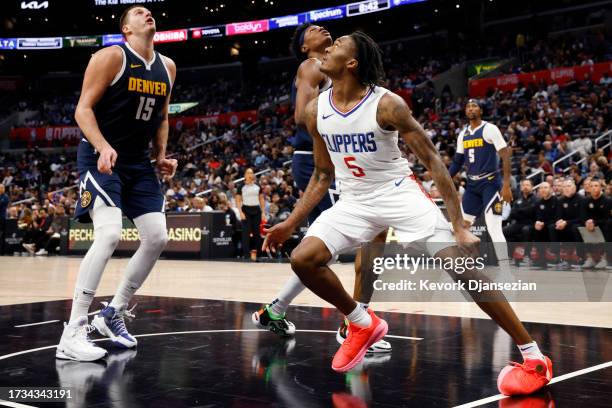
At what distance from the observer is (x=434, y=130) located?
18906 millimetres

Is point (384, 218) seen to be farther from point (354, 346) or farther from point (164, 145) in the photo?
point (164, 145)

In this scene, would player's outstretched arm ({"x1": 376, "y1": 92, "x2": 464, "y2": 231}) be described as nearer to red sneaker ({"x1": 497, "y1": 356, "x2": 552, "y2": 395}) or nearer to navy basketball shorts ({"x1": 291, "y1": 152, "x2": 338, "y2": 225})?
red sneaker ({"x1": 497, "y1": 356, "x2": 552, "y2": 395})

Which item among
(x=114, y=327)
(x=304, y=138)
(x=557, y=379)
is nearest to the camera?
(x=557, y=379)

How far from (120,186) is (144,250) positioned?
0.43m

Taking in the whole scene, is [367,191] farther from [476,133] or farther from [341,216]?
[476,133]

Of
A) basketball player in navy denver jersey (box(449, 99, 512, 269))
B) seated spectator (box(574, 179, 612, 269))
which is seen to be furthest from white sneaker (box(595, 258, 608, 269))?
basketball player in navy denver jersey (box(449, 99, 512, 269))

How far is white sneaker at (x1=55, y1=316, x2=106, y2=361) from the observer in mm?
3670

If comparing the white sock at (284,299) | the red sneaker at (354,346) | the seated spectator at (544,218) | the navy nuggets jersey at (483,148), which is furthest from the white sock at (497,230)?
the red sneaker at (354,346)

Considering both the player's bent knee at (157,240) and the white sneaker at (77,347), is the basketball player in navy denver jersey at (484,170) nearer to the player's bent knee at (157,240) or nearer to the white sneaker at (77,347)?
the player's bent knee at (157,240)

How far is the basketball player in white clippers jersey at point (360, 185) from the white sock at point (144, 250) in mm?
1038

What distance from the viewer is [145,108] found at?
13.6 ft

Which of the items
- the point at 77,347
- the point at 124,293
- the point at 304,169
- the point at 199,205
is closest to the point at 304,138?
the point at 304,169

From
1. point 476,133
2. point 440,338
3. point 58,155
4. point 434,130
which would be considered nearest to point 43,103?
point 58,155

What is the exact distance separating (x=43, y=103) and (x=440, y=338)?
3699 centimetres
